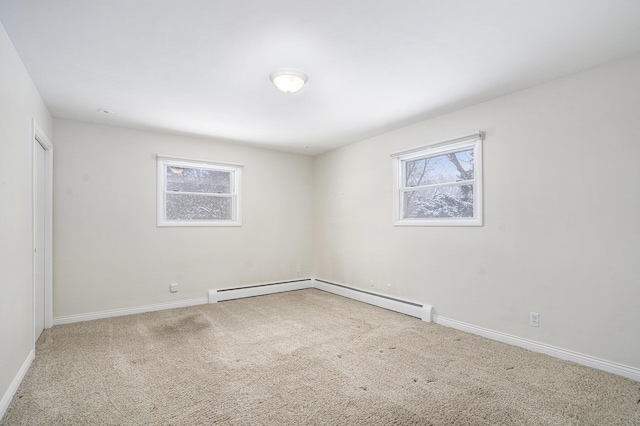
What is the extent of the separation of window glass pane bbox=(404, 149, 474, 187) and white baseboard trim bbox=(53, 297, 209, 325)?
3.59m

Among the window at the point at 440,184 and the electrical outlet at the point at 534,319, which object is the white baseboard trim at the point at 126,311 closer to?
the window at the point at 440,184

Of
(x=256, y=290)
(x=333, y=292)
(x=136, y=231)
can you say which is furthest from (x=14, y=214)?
(x=333, y=292)

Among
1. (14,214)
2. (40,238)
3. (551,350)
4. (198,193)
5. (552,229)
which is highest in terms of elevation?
(198,193)

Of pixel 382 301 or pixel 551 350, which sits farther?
pixel 382 301

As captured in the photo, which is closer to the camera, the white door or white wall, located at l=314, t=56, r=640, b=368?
white wall, located at l=314, t=56, r=640, b=368

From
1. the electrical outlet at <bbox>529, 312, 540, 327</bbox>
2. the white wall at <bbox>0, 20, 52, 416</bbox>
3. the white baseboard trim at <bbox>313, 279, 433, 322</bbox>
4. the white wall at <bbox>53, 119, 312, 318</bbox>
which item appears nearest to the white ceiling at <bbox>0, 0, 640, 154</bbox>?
the white wall at <bbox>0, 20, 52, 416</bbox>

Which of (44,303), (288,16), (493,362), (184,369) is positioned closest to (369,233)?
(493,362)

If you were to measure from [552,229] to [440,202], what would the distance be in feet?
4.29

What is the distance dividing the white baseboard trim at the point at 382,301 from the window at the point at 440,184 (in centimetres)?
106

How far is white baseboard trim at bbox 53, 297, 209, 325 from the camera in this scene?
154 inches

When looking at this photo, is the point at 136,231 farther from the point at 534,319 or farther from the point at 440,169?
the point at 534,319

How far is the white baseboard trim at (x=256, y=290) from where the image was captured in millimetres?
4935

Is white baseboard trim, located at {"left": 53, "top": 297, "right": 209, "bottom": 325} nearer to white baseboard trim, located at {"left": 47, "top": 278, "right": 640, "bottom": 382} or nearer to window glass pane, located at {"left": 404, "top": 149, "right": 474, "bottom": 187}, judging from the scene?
white baseboard trim, located at {"left": 47, "top": 278, "right": 640, "bottom": 382}

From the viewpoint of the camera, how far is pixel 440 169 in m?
4.10
